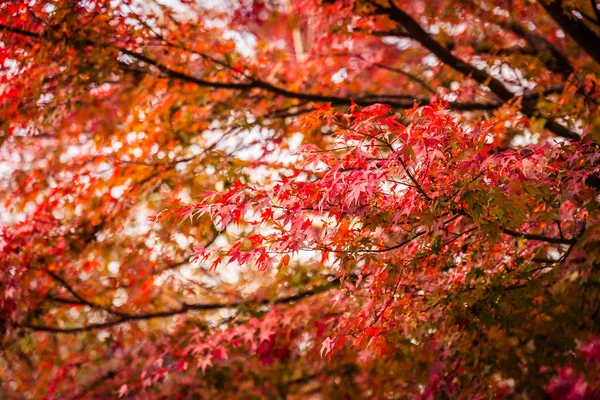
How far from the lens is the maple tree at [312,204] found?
3.00 metres

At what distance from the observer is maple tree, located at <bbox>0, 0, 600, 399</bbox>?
300 cm

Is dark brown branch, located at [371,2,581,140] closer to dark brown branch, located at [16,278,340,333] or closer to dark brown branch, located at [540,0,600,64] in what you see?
dark brown branch, located at [540,0,600,64]

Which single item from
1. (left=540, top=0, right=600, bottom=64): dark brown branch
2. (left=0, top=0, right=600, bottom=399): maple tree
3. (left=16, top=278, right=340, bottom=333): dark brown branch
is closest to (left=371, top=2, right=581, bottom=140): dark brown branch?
(left=0, top=0, right=600, bottom=399): maple tree

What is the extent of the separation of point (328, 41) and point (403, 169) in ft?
17.3

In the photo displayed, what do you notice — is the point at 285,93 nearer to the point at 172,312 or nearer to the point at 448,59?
the point at 448,59

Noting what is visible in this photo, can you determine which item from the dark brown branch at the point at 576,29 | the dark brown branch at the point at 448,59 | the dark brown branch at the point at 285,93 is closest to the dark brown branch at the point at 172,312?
the dark brown branch at the point at 285,93

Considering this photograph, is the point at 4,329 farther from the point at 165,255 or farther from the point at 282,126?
the point at 282,126

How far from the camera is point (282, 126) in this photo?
6000mm

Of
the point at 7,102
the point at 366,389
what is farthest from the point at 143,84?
the point at 366,389

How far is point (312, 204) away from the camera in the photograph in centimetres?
294

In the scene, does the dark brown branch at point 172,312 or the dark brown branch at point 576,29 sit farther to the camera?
the dark brown branch at point 172,312

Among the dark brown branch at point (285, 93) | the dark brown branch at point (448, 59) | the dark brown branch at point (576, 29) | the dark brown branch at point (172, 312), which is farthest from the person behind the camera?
the dark brown branch at point (172, 312)

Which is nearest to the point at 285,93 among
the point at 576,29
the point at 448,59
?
the point at 448,59

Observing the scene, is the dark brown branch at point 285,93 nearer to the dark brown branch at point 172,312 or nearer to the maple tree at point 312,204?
the maple tree at point 312,204
